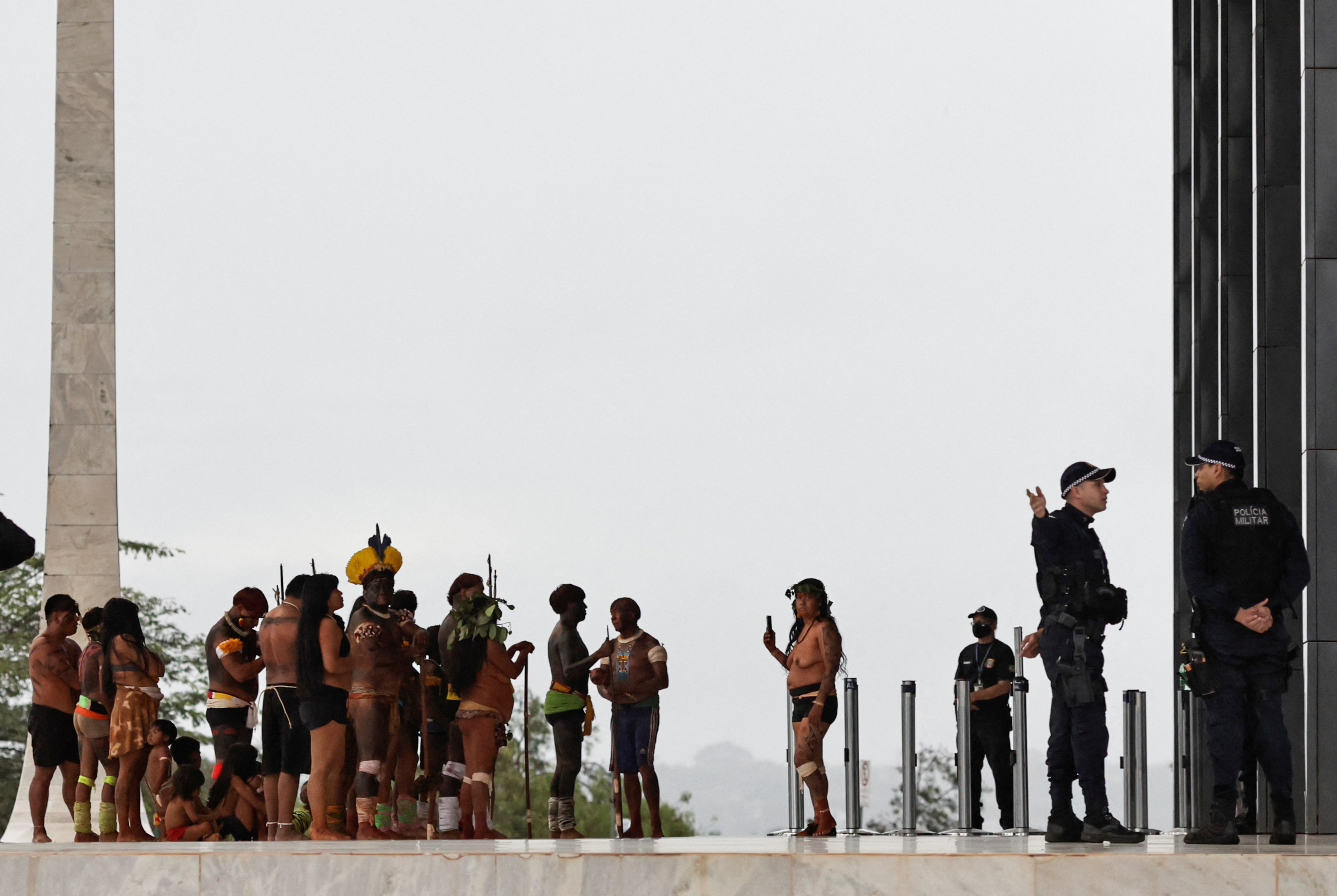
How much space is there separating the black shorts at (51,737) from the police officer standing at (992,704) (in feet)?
24.1

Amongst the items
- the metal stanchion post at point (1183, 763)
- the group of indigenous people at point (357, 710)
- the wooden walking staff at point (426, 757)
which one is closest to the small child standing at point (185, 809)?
the group of indigenous people at point (357, 710)

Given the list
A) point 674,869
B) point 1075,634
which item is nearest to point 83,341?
point 674,869

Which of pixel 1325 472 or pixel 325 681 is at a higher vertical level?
pixel 1325 472

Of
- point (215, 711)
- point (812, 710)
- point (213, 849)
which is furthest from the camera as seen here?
point (215, 711)

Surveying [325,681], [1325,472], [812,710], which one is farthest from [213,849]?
[1325,472]

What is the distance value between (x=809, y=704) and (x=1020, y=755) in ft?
8.33

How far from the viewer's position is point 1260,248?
1379 centimetres

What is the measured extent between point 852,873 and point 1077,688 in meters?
1.85

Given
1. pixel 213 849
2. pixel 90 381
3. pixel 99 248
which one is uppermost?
pixel 99 248

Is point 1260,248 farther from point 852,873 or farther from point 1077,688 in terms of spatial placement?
point 852,873

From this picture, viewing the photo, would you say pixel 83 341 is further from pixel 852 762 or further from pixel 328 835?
pixel 852 762

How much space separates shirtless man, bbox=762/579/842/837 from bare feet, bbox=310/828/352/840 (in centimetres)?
316

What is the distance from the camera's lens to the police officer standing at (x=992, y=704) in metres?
15.1

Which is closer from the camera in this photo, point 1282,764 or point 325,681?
point 1282,764
